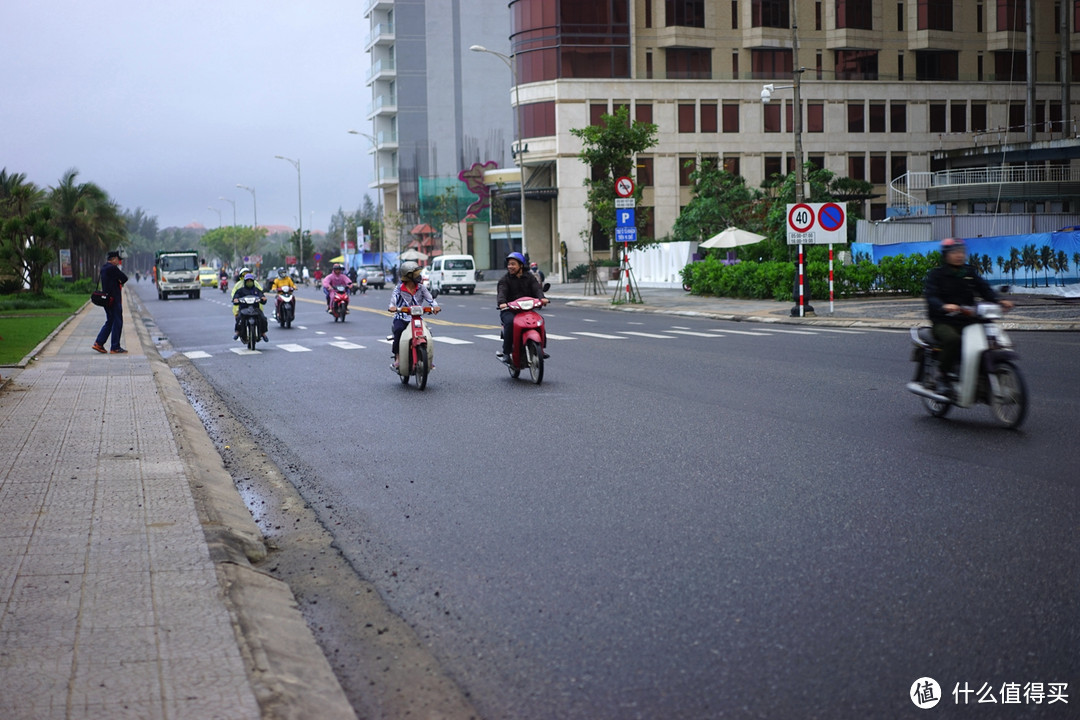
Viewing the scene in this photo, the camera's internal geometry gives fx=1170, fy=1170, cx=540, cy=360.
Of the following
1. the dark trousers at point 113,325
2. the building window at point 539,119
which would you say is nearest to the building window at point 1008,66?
the building window at point 539,119

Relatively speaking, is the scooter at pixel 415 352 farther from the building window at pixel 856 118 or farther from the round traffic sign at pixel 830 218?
the building window at pixel 856 118

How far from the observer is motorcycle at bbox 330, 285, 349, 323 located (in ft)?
107

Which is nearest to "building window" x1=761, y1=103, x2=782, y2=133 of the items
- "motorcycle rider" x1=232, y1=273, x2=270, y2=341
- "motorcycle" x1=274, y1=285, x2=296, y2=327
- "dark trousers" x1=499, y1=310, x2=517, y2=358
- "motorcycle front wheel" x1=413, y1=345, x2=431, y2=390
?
"motorcycle" x1=274, y1=285, x2=296, y2=327

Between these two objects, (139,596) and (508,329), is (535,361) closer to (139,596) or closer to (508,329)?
(508,329)

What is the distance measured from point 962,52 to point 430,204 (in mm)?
44254

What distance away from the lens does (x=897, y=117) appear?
72.8 m

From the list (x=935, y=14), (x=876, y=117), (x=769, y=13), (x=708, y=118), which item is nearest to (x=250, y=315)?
(x=708, y=118)

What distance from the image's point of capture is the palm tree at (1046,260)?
30.3 meters

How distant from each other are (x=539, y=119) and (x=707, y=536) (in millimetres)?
65976

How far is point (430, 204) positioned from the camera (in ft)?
324

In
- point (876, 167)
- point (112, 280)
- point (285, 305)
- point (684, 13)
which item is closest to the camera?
point (112, 280)

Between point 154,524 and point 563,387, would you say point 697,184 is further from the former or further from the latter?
point 154,524

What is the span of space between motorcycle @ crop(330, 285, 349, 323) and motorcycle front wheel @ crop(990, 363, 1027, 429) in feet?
79.4

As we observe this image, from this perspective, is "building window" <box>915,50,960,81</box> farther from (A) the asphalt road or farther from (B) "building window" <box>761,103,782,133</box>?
(A) the asphalt road
